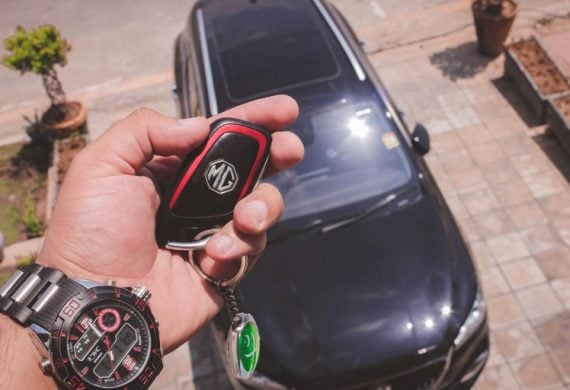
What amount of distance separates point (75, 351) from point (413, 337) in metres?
2.43

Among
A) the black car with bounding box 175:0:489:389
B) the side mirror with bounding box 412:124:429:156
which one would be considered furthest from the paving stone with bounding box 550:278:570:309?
the side mirror with bounding box 412:124:429:156

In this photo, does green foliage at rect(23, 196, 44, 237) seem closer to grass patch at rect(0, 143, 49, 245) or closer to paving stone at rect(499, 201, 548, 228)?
grass patch at rect(0, 143, 49, 245)

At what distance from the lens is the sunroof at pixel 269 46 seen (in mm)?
5020

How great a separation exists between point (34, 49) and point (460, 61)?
5630 millimetres

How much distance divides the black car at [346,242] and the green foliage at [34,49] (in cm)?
251

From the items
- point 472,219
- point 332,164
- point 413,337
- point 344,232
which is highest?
point 332,164

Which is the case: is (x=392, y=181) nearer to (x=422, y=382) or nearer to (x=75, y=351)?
(x=422, y=382)

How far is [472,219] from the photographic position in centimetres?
571

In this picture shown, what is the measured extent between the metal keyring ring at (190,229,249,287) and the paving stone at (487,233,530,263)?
3534mm

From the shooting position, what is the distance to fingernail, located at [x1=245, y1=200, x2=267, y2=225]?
8.07 ft

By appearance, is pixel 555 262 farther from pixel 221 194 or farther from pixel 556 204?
pixel 221 194

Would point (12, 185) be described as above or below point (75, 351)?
below

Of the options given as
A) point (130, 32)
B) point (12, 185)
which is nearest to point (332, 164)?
point (12, 185)

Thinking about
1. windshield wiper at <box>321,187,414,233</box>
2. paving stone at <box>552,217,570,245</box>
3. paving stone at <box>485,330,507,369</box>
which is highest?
windshield wiper at <box>321,187,414,233</box>
